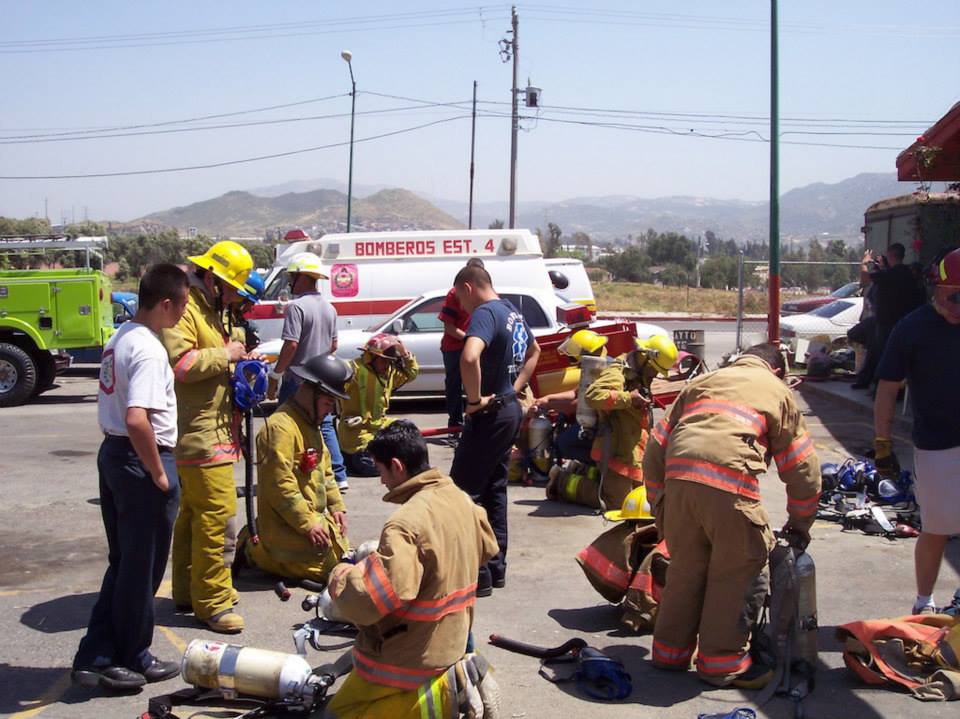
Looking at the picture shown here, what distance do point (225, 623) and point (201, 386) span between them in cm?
126

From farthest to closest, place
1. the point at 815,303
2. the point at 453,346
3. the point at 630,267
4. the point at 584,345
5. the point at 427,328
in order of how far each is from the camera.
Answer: the point at 630,267, the point at 815,303, the point at 427,328, the point at 453,346, the point at 584,345

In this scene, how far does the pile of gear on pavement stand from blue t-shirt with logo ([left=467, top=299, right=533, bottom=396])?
2.83 m

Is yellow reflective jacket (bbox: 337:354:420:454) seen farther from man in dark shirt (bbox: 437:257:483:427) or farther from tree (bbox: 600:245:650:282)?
tree (bbox: 600:245:650:282)

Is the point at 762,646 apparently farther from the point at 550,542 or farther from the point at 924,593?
the point at 550,542

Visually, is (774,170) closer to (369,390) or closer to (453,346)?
(453,346)

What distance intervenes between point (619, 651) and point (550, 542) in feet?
6.76

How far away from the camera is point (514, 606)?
5.84 metres

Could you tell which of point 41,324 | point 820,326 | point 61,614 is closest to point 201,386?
→ point 61,614

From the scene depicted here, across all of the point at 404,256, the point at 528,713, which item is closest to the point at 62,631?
the point at 528,713

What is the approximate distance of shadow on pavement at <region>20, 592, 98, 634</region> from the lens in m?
5.43

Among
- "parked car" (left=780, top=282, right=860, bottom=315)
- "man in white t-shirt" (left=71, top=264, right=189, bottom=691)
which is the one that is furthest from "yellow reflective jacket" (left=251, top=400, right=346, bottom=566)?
"parked car" (left=780, top=282, right=860, bottom=315)

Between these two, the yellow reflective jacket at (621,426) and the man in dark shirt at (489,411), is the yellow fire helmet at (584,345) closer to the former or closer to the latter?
the yellow reflective jacket at (621,426)

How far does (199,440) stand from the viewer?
524 centimetres

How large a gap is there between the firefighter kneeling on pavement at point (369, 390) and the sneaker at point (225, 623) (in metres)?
3.75
